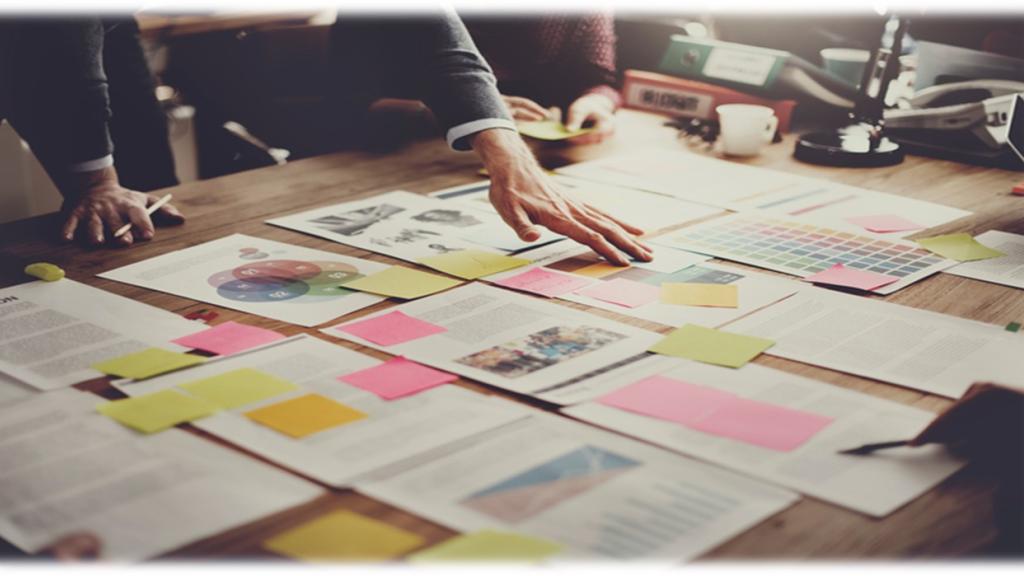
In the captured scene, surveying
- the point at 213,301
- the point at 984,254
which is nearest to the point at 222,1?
the point at 213,301

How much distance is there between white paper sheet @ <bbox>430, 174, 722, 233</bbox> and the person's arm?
0.10 m

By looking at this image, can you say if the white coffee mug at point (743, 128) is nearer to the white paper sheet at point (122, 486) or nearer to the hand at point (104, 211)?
the hand at point (104, 211)

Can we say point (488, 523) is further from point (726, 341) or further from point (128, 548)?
point (726, 341)

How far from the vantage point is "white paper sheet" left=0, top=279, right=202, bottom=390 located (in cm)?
115

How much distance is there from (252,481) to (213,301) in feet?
1.61

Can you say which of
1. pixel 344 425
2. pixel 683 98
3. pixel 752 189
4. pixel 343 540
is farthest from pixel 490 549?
pixel 683 98

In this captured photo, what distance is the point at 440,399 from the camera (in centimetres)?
108

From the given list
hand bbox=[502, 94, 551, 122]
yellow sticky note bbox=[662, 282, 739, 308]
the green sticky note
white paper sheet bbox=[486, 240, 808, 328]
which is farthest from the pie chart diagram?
hand bbox=[502, 94, 551, 122]

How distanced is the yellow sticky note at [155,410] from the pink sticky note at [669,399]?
401mm

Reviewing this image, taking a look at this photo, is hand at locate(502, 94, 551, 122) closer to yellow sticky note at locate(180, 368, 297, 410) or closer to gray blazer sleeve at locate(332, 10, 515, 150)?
gray blazer sleeve at locate(332, 10, 515, 150)

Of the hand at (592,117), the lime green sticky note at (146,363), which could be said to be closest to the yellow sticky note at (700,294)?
the lime green sticky note at (146,363)

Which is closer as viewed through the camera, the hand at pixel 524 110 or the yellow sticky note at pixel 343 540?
the yellow sticky note at pixel 343 540

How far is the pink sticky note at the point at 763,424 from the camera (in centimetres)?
100

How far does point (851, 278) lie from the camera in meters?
1.46
